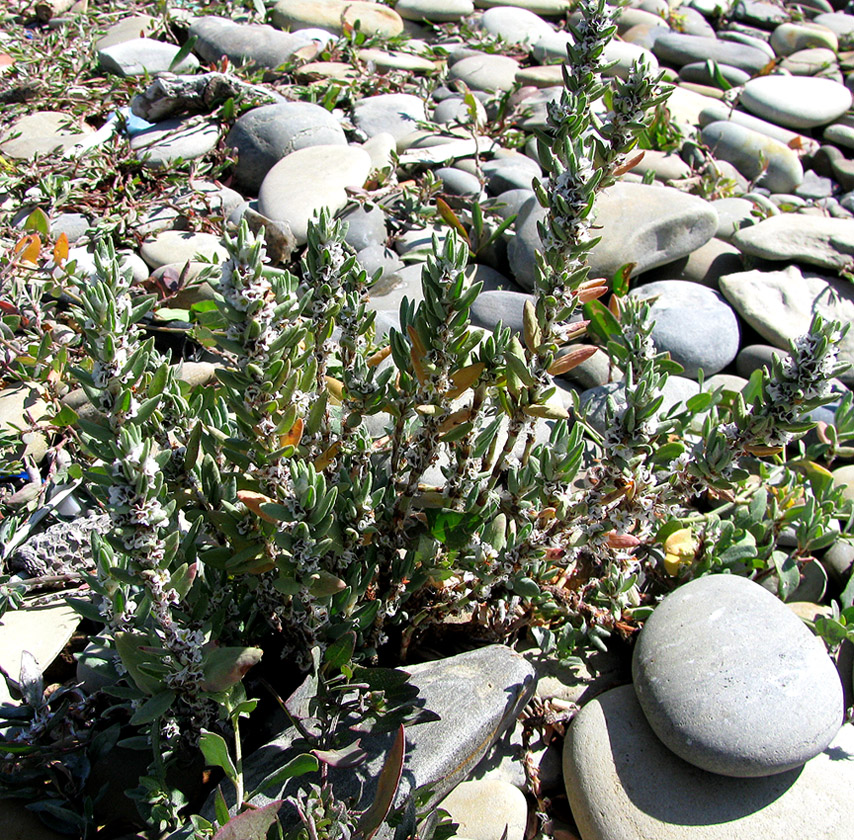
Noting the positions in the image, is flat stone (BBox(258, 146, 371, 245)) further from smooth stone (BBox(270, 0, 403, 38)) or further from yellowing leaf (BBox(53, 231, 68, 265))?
Answer: smooth stone (BBox(270, 0, 403, 38))

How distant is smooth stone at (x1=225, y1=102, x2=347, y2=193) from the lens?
15.0 ft

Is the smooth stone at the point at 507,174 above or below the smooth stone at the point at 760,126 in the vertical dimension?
above

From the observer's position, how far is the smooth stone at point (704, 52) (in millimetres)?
7141

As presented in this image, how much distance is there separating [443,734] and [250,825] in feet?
2.08

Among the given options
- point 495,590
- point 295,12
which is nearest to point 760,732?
point 495,590

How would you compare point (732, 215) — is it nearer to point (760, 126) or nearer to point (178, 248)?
point (760, 126)

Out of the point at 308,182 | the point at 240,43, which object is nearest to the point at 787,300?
the point at 308,182

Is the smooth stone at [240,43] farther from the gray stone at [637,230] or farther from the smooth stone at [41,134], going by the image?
the gray stone at [637,230]

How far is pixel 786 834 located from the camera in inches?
87.0

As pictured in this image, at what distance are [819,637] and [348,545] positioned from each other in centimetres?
174

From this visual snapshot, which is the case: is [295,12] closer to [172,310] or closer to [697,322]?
[172,310]

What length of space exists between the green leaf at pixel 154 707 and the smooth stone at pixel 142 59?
4623mm

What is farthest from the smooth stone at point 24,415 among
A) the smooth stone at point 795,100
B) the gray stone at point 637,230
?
the smooth stone at point 795,100

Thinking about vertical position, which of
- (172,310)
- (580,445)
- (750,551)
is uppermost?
(580,445)
